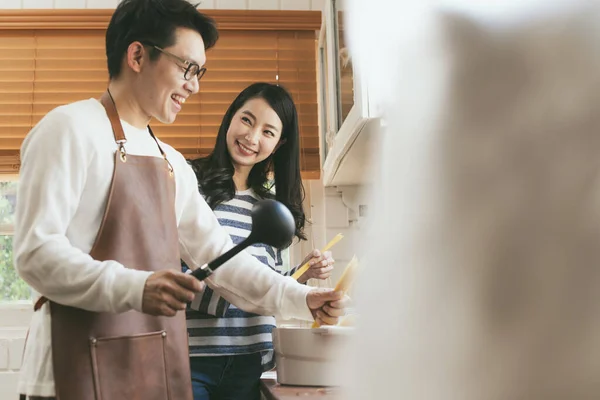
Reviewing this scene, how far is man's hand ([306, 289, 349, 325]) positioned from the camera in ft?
3.87

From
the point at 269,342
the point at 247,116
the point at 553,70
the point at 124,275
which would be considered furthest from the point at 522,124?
the point at 247,116

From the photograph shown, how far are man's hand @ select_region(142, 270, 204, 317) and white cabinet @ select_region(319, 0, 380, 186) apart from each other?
0.50 meters

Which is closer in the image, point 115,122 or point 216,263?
point 216,263

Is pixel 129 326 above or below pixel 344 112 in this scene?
below

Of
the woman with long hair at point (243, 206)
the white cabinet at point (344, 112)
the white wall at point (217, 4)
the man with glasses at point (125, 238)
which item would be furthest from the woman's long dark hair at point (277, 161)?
the white wall at point (217, 4)

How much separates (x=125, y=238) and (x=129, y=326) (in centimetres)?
14

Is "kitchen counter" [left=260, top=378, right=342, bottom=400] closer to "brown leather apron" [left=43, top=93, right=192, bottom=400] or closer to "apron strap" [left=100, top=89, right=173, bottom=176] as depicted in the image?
"brown leather apron" [left=43, top=93, right=192, bottom=400]

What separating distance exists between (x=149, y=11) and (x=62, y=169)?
39cm

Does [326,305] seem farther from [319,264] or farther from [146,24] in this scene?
[146,24]

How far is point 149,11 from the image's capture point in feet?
3.77

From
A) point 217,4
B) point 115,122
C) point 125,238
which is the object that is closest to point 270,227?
point 125,238

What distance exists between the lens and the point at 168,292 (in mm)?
863

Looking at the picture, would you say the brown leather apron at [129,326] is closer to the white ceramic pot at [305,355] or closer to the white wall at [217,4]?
the white ceramic pot at [305,355]

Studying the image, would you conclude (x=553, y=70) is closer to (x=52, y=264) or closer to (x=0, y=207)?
(x=52, y=264)
